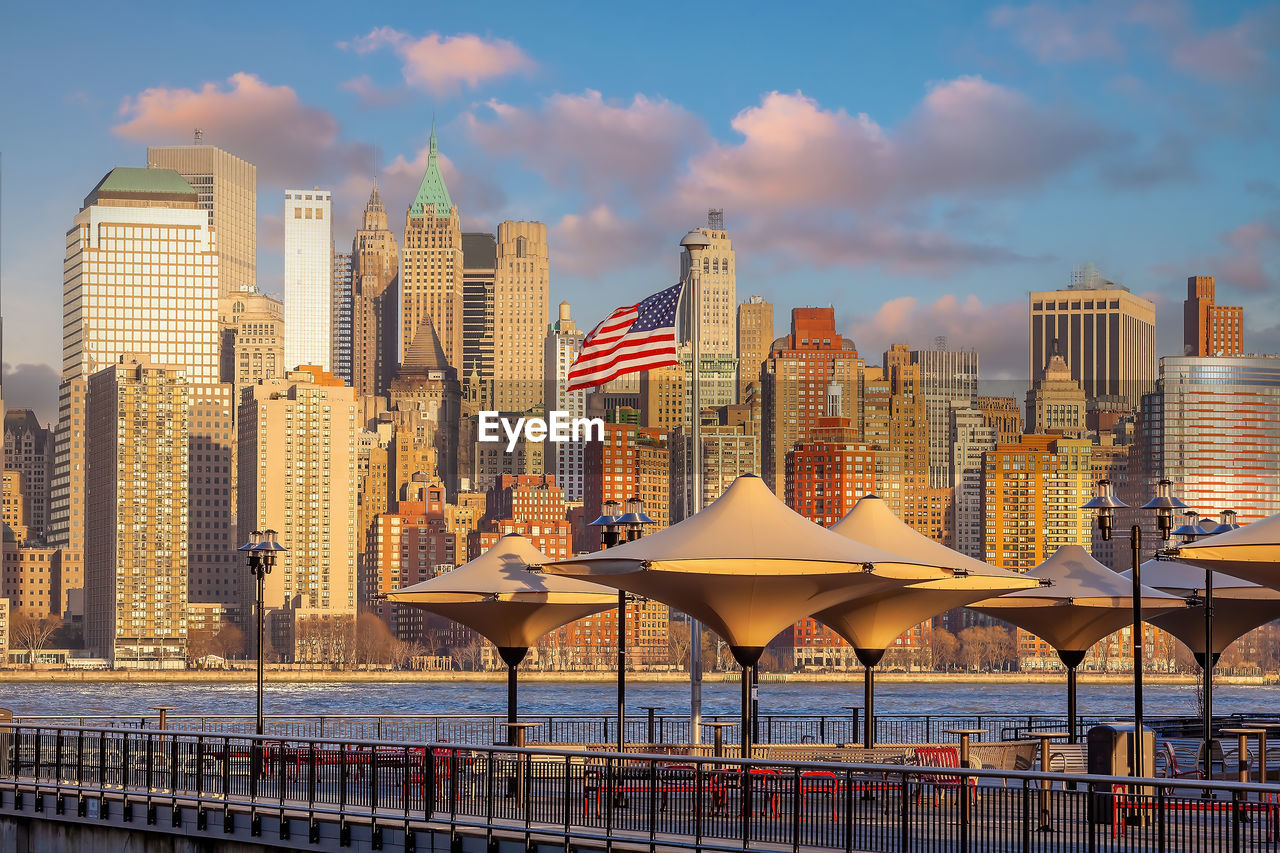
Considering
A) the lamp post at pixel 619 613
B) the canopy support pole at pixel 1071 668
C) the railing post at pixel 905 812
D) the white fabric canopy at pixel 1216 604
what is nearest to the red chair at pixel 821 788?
the railing post at pixel 905 812

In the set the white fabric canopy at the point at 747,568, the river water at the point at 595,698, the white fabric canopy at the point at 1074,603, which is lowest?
the river water at the point at 595,698

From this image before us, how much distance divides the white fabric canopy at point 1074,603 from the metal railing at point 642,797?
382 inches

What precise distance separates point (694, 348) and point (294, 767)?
14.9 meters

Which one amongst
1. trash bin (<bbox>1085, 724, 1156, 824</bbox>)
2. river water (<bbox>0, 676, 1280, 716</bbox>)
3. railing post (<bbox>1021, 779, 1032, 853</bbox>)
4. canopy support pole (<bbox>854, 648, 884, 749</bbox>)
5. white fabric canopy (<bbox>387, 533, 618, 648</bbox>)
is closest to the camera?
railing post (<bbox>1021, 779, 1032, 853</bbox>)

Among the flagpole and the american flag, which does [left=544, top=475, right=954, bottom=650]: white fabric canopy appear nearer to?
the flagpole

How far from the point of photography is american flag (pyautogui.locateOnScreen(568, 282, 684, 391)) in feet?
115

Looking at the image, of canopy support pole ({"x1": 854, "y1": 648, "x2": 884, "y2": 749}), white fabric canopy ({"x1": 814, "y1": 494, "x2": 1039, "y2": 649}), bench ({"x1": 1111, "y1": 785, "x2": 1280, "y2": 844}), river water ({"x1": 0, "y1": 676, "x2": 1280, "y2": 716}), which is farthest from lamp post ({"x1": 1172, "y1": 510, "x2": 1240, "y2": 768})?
river water ({"x1": 0, "y1": 676, "x2": 1280, "y2": 716})

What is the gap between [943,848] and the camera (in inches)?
675

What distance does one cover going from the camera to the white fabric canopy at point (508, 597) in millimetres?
30078

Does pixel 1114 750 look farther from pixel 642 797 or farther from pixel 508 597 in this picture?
pixel 508 597

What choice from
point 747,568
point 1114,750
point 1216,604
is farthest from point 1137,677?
point 1216,604

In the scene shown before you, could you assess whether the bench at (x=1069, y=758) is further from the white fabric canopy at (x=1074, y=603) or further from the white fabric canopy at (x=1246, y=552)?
the white fabric canopy at (x=1074, y=603)

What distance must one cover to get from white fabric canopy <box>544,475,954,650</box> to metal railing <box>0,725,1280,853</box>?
8.77ft

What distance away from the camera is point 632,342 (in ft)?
116
